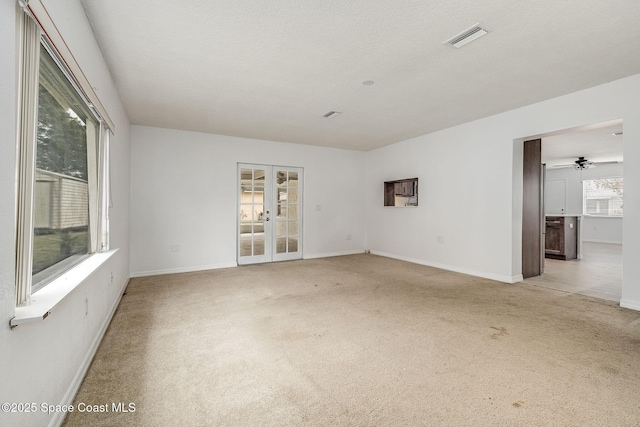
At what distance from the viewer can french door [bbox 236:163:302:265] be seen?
19.4 feet

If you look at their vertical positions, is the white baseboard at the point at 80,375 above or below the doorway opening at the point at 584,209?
below

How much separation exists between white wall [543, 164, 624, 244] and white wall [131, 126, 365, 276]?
843cm

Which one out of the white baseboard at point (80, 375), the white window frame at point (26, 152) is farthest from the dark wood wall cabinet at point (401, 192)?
the white window frame at point (26, 152)

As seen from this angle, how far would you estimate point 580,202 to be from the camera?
9.84 metres

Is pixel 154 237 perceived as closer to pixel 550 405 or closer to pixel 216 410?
pixel 216 410

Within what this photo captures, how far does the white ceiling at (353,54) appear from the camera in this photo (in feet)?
7.13

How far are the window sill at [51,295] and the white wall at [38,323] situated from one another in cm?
6

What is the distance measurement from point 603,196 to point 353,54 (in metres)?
11.2

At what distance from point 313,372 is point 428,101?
11.8 ft

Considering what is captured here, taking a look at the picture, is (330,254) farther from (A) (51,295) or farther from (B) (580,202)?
(B) (580,202)

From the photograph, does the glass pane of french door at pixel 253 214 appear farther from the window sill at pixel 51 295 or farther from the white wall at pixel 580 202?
the white wall at pixel 580 202

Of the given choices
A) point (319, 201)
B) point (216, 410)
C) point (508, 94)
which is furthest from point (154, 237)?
point (508, 94)

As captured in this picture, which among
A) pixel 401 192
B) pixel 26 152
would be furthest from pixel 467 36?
pixel 401 192

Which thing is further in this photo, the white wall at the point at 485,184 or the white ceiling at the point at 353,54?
the white wall at the point at 485,184
